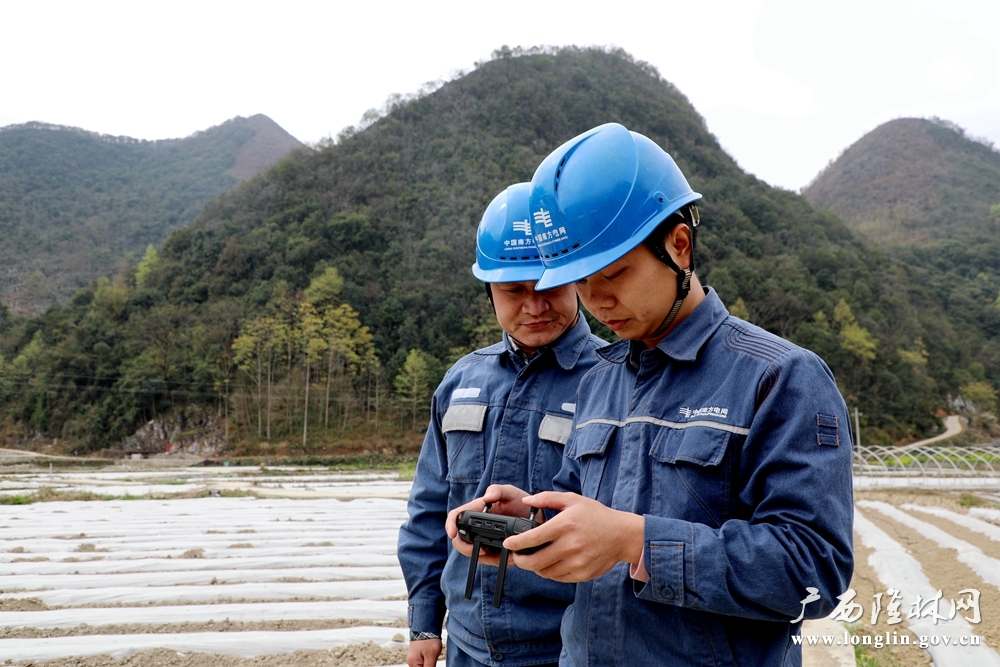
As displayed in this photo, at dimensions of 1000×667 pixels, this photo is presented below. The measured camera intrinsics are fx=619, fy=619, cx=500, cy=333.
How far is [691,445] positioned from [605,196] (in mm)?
435

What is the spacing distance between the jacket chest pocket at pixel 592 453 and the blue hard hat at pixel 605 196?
0.30m

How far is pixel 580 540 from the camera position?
0.84m

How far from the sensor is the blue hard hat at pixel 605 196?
105cm

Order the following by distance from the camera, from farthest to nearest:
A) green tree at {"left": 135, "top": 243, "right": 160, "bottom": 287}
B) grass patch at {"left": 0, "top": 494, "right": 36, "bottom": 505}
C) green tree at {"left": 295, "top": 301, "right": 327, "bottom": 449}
Answer: green tree at {"left": 135, "top": 243, "right": 160, "bottom": 287}
green tree at {"left": 295, "top": 301, "right": 327, "bottom": 449}
grass patch at {"left": 0, "top": 494, "right": 36, "bottom": 505}

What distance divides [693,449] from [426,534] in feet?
3.51

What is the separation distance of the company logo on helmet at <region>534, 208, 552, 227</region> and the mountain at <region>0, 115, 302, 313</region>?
6756cm

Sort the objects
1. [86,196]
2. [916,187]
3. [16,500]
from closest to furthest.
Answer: [16,500] < [86,196] < [916,187]

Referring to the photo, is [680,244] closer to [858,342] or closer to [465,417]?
[465,417]

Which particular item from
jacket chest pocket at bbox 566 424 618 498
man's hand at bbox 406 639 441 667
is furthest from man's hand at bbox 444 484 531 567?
man's hand at bbox 406 639 441 667

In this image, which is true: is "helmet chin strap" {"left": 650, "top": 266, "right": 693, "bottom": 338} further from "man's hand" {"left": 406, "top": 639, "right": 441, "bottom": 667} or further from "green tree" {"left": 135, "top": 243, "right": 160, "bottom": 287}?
"green tree" {"left": 135, "top": 243, "right": 160, "bottom": 287}

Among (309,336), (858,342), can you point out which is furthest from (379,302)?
(858,342)

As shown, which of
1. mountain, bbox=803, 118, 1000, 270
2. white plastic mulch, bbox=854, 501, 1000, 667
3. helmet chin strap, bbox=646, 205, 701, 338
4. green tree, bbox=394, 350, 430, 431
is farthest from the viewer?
mountain, bbox=803, 118, 1000, 270

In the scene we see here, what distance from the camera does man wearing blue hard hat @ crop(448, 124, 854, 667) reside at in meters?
0.86

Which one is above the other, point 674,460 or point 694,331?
point 694,331
